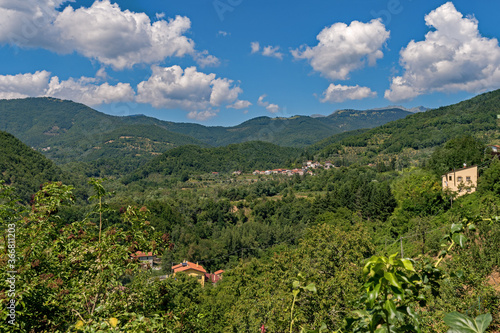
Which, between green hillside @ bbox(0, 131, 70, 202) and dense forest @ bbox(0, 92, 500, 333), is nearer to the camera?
dense forest @ bbox(0, 92, 500, 333)

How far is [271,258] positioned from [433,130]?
10335 centimetres

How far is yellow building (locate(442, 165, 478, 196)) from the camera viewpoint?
2422 cm

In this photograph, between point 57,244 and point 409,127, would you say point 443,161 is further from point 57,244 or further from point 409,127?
point 409,127

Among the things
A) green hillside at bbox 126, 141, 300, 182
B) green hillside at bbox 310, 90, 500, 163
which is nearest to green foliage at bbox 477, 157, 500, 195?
green hillside at bbox 310, 90, 500, 163

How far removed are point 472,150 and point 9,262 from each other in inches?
1485

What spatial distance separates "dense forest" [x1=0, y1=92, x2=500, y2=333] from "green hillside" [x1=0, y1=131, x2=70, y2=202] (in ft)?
2.26

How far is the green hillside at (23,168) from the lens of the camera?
74.9m

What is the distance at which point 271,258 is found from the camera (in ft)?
52.3

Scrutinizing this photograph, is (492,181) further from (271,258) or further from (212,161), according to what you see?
(212,161)

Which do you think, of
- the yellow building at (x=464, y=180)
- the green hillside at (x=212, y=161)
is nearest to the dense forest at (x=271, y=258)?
the yellow building at (x=464, y=180)

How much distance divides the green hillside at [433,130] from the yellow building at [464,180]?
5349 cm

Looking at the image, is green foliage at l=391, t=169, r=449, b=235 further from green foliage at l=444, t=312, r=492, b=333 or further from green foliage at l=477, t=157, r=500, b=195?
green foliage at l=444, t=312, r=492, b=333

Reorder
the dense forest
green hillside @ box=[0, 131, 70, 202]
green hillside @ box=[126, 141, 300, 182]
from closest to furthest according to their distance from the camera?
the dense forest < green hillside @ box=[0, 131, 70, 202] < green hillside @ box=[126, 141, 300, 182]

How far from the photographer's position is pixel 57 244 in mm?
3926
